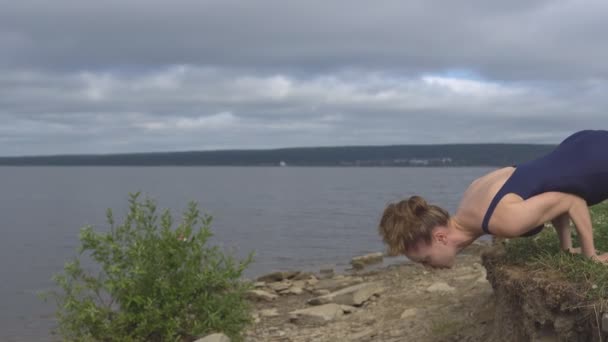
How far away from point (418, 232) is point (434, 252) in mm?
204

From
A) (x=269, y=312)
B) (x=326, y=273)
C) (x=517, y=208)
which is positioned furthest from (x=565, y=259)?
(x=326, y=273)

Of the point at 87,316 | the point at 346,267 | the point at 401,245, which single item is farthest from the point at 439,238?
the point at 346,267

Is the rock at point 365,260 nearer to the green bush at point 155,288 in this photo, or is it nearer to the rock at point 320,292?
the rock at point 320,292

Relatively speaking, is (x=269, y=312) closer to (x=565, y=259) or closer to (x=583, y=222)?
(x=565, y=259)

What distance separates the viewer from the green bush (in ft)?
25.8

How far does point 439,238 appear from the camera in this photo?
4727 mm

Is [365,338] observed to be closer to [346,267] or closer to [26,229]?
[346,267]

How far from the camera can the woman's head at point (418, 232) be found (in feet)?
15.4

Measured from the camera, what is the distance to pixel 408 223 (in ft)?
15.4

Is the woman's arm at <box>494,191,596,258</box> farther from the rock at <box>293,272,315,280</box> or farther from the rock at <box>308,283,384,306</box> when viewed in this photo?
the rock at <box>293,272,315,280</box>

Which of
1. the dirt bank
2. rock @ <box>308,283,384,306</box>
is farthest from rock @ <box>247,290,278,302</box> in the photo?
the dirt bank

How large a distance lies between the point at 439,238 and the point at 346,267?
18.0 meters

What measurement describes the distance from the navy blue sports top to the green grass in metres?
0.27

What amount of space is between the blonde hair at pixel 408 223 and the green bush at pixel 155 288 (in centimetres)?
379
